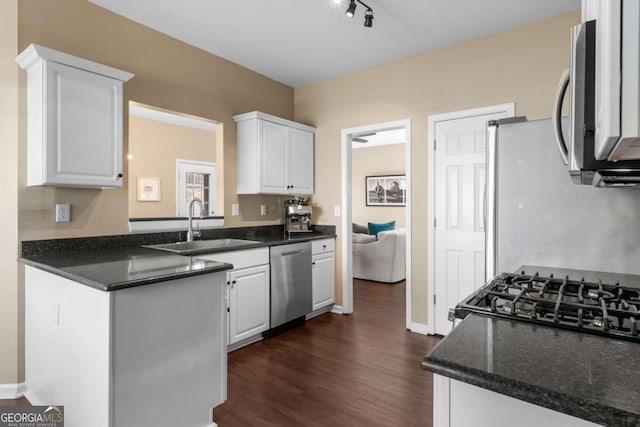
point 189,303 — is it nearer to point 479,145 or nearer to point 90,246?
point 90,246

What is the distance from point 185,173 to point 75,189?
12.3 ft

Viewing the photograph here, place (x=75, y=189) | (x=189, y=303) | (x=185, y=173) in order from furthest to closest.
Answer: (x=185, y=173) < (x=75, y=189) < (x=189, y=303)

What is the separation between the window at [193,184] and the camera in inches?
239

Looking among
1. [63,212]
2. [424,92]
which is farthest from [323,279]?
[63,212]

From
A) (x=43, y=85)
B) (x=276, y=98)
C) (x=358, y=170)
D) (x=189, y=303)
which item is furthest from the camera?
(x=358, y=170)

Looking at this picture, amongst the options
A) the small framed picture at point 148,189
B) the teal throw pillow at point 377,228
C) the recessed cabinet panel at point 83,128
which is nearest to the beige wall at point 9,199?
the recessed cabinet panel at point 83,128

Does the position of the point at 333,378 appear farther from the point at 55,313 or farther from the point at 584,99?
the point at 584,99

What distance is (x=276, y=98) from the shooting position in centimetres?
423

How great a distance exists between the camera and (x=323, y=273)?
3.96 meters

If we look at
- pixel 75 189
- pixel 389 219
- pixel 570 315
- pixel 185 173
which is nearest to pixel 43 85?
pixel 75 189

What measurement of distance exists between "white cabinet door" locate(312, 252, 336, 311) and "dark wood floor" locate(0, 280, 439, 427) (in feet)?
0.93

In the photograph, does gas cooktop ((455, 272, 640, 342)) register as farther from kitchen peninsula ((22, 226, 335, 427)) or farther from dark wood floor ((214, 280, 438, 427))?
kitchen peninsula ((22, 226, 335, 427))

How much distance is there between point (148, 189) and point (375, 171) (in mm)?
4882

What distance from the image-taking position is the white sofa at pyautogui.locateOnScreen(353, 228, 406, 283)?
550 cm
